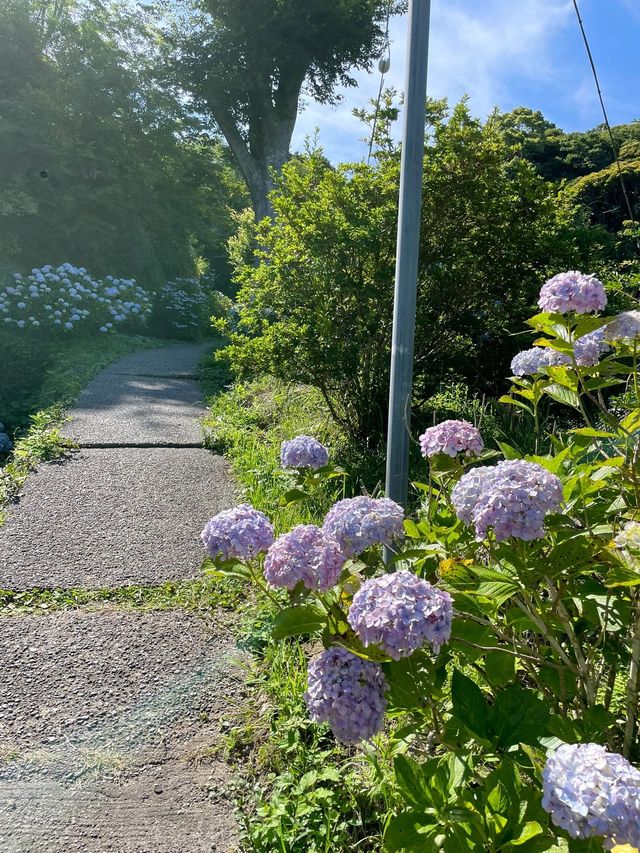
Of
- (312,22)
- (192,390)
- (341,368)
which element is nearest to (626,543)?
(341,368)

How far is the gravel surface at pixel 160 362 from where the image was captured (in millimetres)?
8203

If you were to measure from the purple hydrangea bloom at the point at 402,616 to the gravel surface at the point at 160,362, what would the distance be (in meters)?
7.32

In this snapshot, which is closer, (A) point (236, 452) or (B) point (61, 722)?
(B) point (61, 722)

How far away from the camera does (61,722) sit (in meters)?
1.98

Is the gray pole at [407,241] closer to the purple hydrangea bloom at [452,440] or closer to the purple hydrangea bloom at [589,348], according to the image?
the purple hydrangea bloom at [452,440]

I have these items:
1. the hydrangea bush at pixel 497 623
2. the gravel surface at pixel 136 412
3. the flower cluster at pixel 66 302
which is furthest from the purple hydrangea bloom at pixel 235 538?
the flower cluster at pixel 66 302

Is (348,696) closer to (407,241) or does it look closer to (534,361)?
(534,361)

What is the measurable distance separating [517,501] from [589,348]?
684mm

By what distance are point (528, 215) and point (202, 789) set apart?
4.14m

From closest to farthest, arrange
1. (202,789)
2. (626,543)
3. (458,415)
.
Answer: (626,543) < (202,789) < (458,415)

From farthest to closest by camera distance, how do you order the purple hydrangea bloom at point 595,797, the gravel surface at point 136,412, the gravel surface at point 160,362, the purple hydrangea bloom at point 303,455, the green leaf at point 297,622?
the gravel surface at point 160,362 → the gravel surface at point 136,412 → the purple hydrangea bloom at point 303,455 → the green leaf at point 297,622 → the purple hydrangea bloom at point 595,797

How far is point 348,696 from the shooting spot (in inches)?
43.0

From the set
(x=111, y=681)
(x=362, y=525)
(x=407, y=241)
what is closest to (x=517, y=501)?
(x=362, y=525)

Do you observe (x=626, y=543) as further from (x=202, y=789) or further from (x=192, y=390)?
(x=192, y=390)
